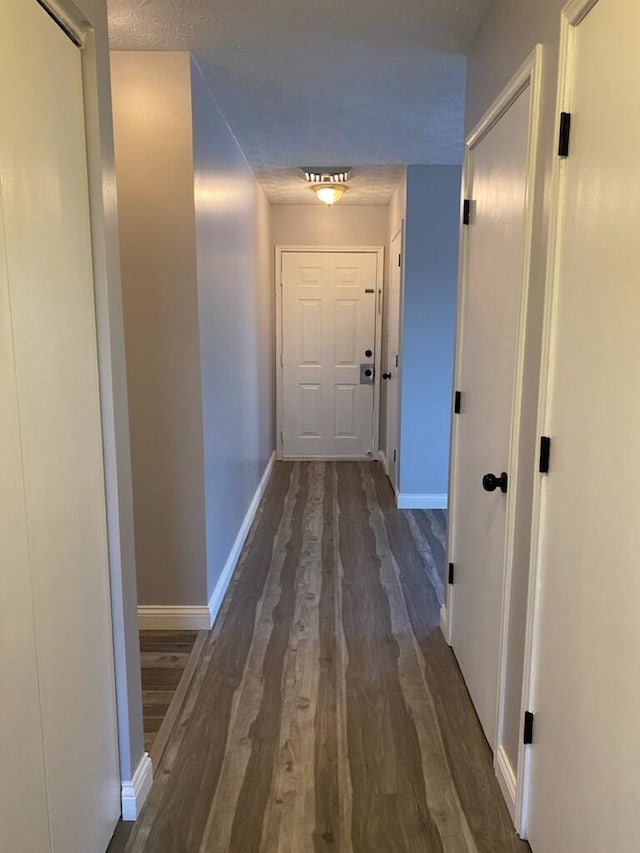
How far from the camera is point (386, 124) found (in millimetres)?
3195

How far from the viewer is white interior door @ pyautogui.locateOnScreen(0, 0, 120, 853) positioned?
3.60 ft

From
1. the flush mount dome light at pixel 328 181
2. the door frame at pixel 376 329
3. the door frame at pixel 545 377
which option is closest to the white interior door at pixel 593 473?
the door frame at pixel 545 377

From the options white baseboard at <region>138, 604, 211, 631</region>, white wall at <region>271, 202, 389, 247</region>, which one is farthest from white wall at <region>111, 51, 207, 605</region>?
white wall at <region>271, 202, 389, 247</region>

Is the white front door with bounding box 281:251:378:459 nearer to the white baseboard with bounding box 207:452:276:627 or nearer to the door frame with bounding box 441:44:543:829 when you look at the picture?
the white baseboard with bounding box 207:452:276:627

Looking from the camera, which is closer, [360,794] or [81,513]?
[81,513]

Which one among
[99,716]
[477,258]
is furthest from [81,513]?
[477,258]

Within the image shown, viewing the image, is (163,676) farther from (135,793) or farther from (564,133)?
(564,133)

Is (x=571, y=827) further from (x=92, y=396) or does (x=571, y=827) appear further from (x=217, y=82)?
(x=217, y=82)

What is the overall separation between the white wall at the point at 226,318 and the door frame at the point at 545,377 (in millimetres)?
1552

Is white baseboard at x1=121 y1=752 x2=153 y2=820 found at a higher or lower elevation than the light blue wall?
lower

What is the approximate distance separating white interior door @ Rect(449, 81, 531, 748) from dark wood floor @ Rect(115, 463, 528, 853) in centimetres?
22

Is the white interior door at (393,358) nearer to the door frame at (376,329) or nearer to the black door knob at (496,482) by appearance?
the door frame at (376,329)

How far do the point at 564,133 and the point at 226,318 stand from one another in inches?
83.8

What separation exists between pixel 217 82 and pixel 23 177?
183 cm
